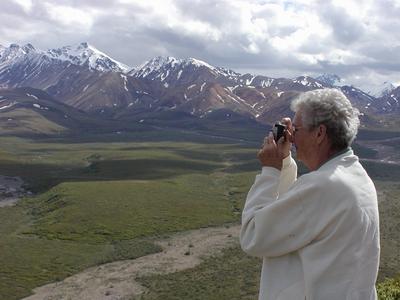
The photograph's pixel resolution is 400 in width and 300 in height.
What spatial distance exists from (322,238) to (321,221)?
0.15 metres

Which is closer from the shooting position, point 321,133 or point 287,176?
point 321,133

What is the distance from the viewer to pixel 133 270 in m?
44.8

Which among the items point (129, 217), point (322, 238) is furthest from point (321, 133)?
point (129, 217)

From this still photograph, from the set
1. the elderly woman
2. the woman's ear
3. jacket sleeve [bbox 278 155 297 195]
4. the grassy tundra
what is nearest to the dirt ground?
the grassy tundra

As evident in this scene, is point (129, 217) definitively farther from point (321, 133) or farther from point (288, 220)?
point (288, 220)

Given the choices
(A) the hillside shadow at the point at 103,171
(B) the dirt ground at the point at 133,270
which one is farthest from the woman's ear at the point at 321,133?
(A) the hillside shadow at the point at 103,171

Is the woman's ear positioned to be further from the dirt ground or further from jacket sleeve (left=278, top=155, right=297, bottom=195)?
the dirt ground

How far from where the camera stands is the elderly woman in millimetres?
4332

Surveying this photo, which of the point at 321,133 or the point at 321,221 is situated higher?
the point at 321,133

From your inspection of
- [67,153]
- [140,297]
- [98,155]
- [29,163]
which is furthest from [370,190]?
[67,153]

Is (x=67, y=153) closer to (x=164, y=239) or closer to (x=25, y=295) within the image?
(x=164, y=239)

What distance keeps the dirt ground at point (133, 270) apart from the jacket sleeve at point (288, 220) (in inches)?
Answer: 1354

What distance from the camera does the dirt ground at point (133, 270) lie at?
38.7m

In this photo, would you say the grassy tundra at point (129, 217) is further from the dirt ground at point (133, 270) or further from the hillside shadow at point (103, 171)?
the dirt ground at point (133, 270)
